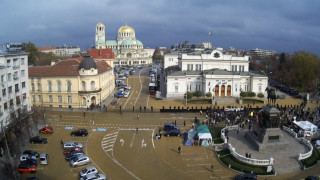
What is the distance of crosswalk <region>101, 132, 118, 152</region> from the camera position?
31.3 m

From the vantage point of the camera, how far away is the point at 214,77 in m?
57.5

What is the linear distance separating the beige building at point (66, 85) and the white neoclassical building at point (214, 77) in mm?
17908

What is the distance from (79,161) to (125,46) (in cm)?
13535

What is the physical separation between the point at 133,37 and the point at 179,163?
5723 inches

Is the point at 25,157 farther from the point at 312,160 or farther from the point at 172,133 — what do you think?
the point at 312,160

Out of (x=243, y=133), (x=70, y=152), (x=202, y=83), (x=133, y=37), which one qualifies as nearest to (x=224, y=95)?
(x=202, y=83)

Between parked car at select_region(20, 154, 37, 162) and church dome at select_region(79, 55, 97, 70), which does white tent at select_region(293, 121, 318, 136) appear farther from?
church dome at select_region(79, 55, 97, 70)

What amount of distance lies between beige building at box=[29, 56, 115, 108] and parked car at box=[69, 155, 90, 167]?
23.3m

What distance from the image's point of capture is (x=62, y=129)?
1510 inches

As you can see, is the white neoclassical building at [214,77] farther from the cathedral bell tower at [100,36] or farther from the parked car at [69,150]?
the cathedral bell tower at [100,36]

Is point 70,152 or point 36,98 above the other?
point 36,98

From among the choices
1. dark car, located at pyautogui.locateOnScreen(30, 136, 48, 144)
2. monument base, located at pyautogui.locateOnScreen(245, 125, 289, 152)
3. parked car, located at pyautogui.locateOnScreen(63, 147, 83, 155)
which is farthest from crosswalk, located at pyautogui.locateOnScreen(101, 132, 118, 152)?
monument base, located at pyautogui.locateOnScreen(245, 125, 289, 152)

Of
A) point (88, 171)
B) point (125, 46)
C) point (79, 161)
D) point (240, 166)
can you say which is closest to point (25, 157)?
point (79, 161)

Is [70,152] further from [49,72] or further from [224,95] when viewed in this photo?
[224,95]
